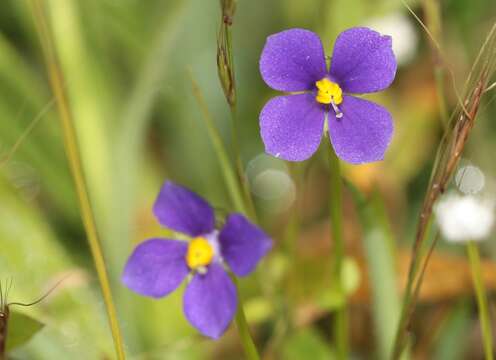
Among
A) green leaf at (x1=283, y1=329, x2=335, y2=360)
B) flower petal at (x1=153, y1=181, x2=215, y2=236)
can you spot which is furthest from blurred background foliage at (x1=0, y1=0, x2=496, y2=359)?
flower petal at (x1=153, y1=181, x2=215, y2=236)

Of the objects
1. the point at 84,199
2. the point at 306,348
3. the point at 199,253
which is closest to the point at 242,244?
the point at 199,253

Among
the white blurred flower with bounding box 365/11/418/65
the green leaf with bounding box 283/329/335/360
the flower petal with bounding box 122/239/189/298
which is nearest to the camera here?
the flower petal with bounding box 122/239/189/298

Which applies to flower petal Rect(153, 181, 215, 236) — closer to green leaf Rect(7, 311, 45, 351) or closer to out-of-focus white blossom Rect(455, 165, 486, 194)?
green leaf Rect(7, 311, 45, 351)

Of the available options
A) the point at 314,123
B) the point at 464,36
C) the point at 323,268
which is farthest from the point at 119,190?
the point at 464,36

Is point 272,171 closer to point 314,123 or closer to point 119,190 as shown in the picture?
point 119,190

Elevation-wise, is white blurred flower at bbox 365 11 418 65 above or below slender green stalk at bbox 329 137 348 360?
above

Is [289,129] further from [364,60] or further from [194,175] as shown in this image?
[194,175]
